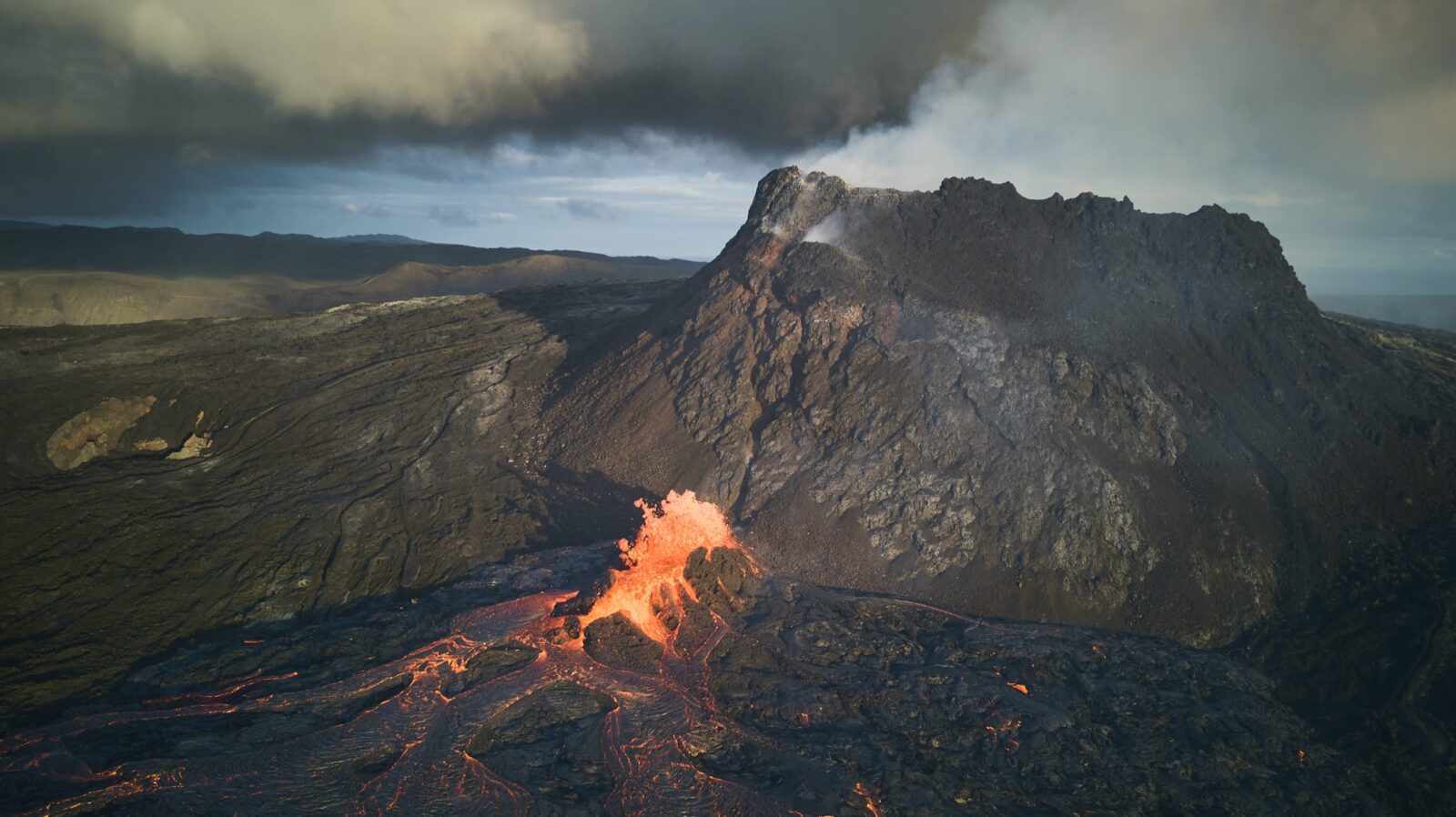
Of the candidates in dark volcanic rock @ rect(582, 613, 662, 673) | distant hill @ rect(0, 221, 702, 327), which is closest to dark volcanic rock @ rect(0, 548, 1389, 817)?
dark volcanic rock @ rect(582, 613, 662, 673)

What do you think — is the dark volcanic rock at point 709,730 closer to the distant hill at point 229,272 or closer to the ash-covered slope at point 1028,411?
the ash-covered slope at point 1028,411

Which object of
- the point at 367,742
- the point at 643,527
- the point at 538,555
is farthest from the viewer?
the point at 538,555

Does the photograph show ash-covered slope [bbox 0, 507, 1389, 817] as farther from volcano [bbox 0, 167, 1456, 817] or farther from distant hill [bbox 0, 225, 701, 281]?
distant hill [bbox 0, 225, 701, 281]

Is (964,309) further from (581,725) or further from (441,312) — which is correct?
(441,312)

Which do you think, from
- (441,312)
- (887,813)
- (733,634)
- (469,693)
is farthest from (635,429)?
(441,312)

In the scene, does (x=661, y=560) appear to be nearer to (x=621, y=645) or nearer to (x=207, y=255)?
(x=621, y=645)
